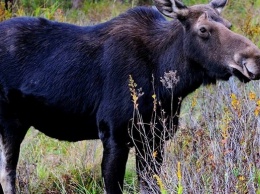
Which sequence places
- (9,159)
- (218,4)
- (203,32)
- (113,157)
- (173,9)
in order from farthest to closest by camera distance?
1. (9,159)
2. (218,4)
3. (113,157)
4. (173,9)
5. (203,32)

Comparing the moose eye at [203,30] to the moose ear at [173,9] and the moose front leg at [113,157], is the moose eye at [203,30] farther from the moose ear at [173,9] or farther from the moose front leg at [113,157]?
the moose front leg at [113,157]

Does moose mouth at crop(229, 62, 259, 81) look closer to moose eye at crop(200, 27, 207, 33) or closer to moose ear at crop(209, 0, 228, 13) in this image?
moose eye at crop(200, 27, 207, 33)

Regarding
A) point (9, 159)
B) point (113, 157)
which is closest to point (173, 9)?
point (113, 157)

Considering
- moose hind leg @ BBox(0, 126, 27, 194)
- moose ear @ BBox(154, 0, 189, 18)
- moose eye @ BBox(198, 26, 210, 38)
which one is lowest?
moose hind leg @ BBox(0, 126, 27, 194)

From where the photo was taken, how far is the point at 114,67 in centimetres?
681

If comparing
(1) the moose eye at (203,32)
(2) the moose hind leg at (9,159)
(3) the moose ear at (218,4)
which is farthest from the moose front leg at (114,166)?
(3) the moose ear at (218,4)

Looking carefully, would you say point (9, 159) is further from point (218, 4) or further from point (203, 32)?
point (218, 4)

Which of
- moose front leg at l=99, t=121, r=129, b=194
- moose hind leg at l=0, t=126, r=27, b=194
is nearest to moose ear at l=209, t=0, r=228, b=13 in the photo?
moose front leg at l=99, t=121, r=129, b=194

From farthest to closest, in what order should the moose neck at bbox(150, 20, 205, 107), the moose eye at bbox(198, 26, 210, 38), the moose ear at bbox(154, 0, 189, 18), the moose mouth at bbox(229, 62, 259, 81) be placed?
the moose neck at bbox(150, 20, 205, 107) < the moose ear at bbox(154, 0, 189, 18) < the moose eye at bbox(198, 26, 210, 38) < the moose mouth at bbox(229, 62, 259, 81)

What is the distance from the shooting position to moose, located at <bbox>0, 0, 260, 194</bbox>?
6.56m

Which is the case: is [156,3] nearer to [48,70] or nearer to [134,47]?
[134,47]

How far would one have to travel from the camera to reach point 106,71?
22.5 feet

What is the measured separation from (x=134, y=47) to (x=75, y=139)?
106 cm

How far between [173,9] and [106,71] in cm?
84
